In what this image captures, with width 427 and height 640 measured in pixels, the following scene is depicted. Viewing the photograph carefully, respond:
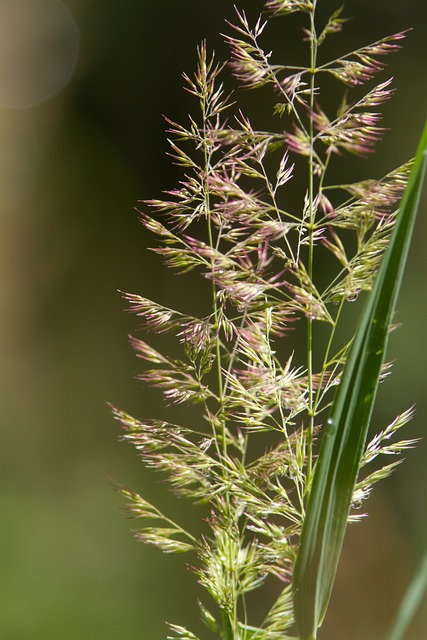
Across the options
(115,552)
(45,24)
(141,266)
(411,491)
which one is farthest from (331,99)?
(115,552)

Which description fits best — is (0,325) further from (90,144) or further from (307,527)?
(307,527)

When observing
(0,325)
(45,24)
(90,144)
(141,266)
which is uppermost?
(45,24)

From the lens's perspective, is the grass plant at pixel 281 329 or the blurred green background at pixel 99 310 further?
the blurred green background at pixel 99 310

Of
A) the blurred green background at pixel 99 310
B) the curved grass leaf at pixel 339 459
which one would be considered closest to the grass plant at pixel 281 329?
the curved grass leaf at pixel 339 459

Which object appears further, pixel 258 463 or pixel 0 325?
pixel 0 325

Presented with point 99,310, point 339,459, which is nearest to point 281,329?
point 339,459

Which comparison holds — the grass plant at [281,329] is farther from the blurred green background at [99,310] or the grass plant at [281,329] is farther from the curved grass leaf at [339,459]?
the blurred green background at [99,310]
